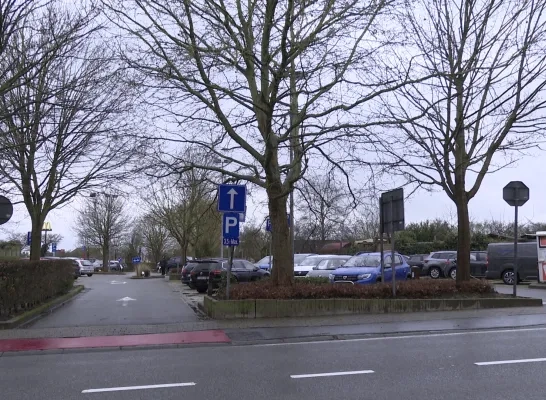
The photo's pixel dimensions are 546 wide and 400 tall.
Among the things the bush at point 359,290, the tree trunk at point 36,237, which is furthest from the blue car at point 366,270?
the tree trunk at point 36,237

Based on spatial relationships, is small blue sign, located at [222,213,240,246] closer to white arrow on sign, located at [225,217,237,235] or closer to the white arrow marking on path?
white arrow on sign, located at [225,217,237,235]

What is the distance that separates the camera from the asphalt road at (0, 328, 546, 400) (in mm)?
7184

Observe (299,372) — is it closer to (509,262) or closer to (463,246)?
(463,246)

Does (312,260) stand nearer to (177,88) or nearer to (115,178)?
(115,178)

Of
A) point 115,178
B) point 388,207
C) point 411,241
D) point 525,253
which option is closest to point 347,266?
point 388,207

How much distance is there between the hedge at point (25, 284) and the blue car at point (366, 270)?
8652 millimetres

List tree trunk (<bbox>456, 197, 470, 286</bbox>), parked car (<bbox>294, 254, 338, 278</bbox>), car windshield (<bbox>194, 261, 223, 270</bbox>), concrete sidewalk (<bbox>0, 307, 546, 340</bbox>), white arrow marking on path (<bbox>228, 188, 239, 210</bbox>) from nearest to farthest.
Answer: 1. concrete sidewalk (<bbox>0, 307, 546, 340</bbox>)
2. white arrow marking on path (<bbox>228, 188, 239, 210</bbox>)
3. tree trunk (<bbox>456, 197, 470, 286</bbox>)
4. parked car (<bbox>294, 254, 338, 278</bbox>)
5. car windshield (<bbox>194, 261, 223, 270</bbox>)

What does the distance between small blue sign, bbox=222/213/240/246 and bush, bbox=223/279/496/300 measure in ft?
4.69

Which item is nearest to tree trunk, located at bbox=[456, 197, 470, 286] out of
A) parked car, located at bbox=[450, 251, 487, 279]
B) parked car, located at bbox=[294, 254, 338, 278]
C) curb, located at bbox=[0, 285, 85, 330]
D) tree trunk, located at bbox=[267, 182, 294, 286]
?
tree trunk, located at bbox=[267, 182, 294, 286]

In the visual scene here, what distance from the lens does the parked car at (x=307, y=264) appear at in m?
24.6

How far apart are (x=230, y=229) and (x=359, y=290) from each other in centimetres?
381

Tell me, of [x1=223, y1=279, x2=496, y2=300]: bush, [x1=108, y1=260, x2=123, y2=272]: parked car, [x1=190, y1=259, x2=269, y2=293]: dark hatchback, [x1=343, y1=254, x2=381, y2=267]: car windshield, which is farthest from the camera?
[x1=108, y1=260, x2=123, y2=272]: parked car

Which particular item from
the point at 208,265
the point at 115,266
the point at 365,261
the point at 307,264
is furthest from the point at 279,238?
the point at 115,266

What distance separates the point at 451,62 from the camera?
16.7 meters
